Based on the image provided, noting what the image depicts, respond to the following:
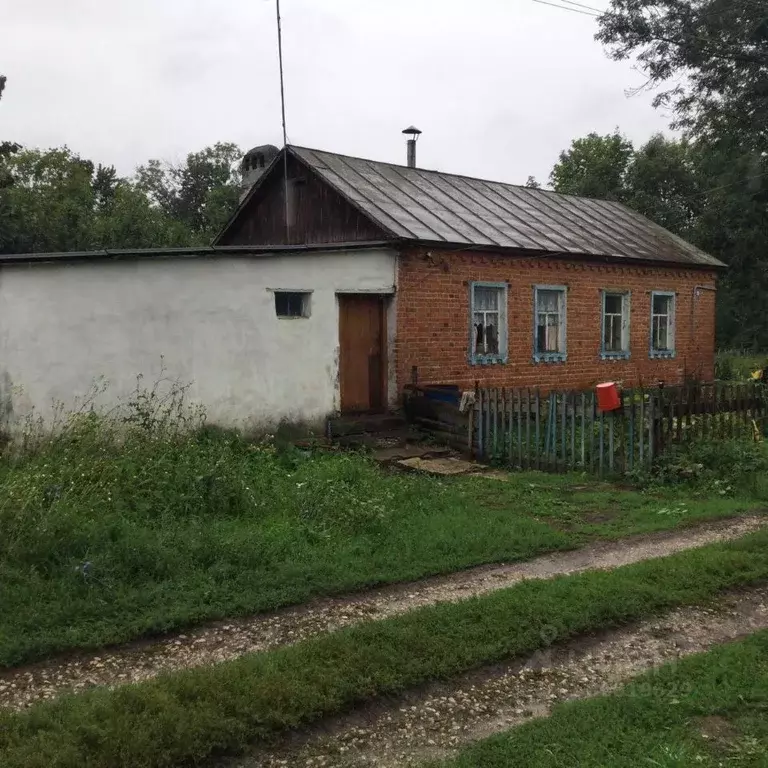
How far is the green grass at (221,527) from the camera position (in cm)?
529

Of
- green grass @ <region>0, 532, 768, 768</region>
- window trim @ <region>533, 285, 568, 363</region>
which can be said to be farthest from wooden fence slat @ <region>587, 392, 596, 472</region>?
window trim @ <region>533, 285, 568, 363</region>

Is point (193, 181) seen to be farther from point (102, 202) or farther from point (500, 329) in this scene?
point (500, 329)

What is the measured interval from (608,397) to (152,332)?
620 cm

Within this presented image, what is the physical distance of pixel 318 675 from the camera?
4207mm

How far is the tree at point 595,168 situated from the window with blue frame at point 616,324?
66.5 ft

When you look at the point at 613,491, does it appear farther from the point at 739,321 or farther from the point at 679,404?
the point at 739,321

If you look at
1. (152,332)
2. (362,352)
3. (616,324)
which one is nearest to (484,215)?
(616,324)

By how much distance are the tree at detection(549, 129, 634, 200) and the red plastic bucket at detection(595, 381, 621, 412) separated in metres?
28.8

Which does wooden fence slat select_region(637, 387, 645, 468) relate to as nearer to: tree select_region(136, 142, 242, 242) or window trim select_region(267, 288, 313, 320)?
window trim select_region(267, 288, 313, 320)

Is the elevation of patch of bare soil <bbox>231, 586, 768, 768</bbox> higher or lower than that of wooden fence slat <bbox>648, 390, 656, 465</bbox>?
lower

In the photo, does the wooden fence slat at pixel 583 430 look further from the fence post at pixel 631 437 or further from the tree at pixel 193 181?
the tree at pixel 193 181

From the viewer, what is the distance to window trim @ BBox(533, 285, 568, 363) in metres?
15.4

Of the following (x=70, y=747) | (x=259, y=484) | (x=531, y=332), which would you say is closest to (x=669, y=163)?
(x=531, y=332)

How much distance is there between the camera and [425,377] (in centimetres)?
1337
